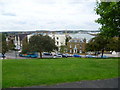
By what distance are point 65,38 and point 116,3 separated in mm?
61546

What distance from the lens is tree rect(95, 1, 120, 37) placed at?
1002 centimetres

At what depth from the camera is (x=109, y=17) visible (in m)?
10.7

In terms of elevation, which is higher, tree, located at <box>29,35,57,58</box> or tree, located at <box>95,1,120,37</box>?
tree, located at <box>95,1,120,37</box>


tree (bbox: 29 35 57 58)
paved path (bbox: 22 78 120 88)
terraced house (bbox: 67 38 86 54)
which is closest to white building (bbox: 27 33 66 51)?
terraced house (bbox: 67 38 86 54)

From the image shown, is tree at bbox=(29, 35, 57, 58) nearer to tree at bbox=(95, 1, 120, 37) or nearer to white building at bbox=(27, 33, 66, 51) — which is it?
white building at bbox=(27, 33, 66, 51)

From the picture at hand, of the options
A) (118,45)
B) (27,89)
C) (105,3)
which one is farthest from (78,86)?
(118,45)

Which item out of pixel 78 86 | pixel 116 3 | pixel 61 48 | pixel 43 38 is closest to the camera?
pixel 78 86

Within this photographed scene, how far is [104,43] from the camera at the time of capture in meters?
32.1

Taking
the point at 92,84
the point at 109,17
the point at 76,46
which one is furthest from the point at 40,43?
the point at 92,84

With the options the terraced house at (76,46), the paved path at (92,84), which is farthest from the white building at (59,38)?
the paved path at (92,84)

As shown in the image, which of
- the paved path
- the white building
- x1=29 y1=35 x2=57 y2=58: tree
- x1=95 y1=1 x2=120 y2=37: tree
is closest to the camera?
the paved path

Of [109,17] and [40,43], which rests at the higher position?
[109,17]

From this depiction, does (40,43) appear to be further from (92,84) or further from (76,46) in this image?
(92,84)

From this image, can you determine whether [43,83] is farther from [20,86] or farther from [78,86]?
[78,86]
